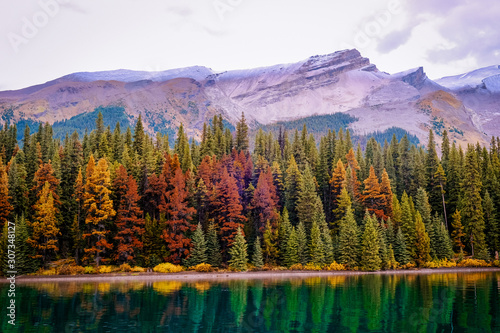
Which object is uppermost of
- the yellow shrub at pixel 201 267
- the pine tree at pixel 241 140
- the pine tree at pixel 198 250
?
the pine tree at pixel 241 140

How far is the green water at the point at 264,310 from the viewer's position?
95.1 ft

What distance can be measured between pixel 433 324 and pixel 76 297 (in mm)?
32888

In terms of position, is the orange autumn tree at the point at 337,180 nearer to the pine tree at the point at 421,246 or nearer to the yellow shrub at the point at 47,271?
the pine tree at the point at 421,246

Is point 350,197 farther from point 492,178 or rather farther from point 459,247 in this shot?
point 492,178

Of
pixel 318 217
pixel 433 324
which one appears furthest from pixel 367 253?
pixel 433 324

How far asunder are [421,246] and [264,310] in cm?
5782

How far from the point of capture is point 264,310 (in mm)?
36156

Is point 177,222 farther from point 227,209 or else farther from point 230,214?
point 227,209

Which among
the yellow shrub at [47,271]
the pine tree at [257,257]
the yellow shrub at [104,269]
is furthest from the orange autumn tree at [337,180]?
the yellow shrub at [47,271]

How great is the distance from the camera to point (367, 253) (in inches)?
3187

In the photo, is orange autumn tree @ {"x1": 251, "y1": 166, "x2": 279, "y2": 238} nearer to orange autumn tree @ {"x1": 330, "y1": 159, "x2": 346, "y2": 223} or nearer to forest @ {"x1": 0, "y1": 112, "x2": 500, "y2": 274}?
forest @ {"x1": 0, "y1": 112, "x2": 500, "y2": 274}

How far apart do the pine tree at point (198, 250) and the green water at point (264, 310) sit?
28.0 m

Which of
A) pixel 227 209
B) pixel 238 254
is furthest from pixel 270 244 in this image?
pixel 227 209

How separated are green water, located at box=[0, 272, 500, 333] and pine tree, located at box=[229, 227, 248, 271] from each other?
29436mm
